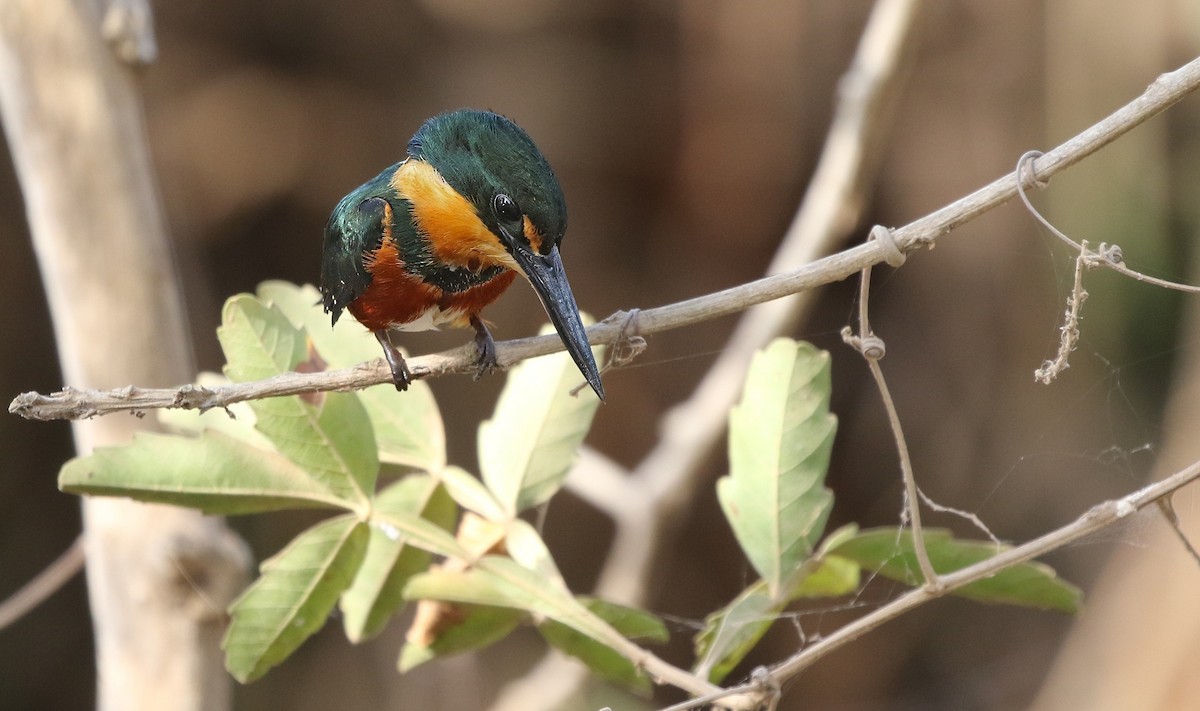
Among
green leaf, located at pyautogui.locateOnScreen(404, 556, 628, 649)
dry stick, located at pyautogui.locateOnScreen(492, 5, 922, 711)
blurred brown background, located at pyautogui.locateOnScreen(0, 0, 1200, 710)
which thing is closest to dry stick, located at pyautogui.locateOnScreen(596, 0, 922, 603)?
dry stick, located at pyautogui.locateOnScreen(492, 5, 922, 711)

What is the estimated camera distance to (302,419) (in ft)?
4.13

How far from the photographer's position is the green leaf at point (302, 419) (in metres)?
1.26

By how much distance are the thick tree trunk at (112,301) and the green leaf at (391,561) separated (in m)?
0.54

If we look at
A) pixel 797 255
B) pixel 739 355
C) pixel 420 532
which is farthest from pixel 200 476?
pixel 739 355

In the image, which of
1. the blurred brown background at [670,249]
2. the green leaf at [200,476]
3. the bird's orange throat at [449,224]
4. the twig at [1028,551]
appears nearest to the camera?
the twig at [1028,551]

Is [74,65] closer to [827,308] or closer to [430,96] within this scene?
[430,96]

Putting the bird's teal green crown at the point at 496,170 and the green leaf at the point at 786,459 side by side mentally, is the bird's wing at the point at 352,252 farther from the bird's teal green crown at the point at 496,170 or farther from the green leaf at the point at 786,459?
the green leaf at the point at 786,459

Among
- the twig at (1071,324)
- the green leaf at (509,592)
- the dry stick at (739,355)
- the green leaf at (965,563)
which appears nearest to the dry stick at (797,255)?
the dry stick at (739,355)

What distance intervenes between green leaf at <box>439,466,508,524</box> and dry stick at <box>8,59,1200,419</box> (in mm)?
205

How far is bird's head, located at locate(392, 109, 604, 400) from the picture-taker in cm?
140

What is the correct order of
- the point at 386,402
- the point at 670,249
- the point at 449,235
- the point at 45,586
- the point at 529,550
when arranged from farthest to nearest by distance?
the point at 670,249 < the point at 45,586 < the point at 449,235 < the point at 386,402 < the point at 529,550

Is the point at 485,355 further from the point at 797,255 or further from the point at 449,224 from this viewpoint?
the point at 797,255

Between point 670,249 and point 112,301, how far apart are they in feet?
8.26

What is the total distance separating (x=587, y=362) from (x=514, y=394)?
9.4 inches
